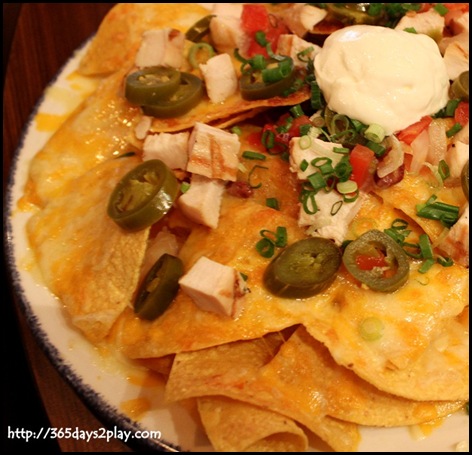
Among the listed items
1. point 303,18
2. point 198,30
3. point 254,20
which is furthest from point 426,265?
point 198,30

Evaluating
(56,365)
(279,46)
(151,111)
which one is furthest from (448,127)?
(56,365)

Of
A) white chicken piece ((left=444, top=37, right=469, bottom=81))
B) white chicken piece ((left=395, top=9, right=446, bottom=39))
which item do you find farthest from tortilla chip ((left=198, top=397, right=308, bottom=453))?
white chicken piece ((left=395, top=9, right=446, bottom=39))

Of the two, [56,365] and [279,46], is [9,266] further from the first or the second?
[279,46]

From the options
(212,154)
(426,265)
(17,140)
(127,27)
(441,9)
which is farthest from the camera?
(17,140)

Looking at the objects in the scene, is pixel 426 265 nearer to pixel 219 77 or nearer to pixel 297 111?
pixel 297 111

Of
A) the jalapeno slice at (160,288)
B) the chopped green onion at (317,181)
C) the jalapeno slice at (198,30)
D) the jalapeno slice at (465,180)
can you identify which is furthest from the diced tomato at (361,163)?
the jalapeno slice at (198,30)

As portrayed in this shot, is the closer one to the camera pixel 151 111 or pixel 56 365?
pixel 56 365
